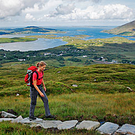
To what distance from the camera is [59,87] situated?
76.5 feet

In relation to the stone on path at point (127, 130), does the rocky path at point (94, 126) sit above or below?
below

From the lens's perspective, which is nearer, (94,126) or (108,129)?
(108,129)

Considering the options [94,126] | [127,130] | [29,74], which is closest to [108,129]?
[94,126]

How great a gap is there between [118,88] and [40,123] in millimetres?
21061

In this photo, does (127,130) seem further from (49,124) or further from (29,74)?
(29,74)

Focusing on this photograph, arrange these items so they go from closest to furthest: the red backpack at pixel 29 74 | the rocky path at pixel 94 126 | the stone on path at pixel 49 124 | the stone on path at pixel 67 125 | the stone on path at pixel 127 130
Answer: the stone on path at pixel 127 130
the rocky path at pixel 94 126
the stone on path at pixel 67 125
the stone on path at pixel 49 124
the red backpack at pixel 29 74

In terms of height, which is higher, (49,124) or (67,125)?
(67,125)

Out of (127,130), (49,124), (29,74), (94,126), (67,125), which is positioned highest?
(29,74)

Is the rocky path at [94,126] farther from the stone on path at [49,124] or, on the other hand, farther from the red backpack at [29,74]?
the red backpack at [29,74]

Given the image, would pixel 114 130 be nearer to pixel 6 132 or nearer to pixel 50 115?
pixel 50 115

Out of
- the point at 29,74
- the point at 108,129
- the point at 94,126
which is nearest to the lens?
the point at 108,129

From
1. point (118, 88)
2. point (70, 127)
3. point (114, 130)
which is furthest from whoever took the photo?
point (118, 88)

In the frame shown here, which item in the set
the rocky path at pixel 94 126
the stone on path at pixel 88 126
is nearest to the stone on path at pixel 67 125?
the rocky path at pixel 94 126

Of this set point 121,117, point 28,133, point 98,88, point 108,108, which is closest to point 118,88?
point 98,88
